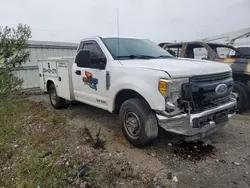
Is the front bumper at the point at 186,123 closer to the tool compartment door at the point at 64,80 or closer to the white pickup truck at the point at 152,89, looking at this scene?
the white pickup truck at the point at 152,89

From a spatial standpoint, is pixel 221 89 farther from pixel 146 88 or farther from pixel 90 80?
pixel 90 80

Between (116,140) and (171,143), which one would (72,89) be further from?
(171,143)

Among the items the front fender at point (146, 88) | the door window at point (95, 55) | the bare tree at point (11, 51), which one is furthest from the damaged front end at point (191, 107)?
the bare tree at point (11, 51)

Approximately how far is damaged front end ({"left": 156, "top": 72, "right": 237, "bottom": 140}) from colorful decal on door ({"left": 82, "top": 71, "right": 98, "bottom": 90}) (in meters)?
1.63

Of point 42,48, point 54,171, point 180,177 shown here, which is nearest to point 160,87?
point 180,177

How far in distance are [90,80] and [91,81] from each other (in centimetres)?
4

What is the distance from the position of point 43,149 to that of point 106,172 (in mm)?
1258

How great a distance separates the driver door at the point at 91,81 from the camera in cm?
382

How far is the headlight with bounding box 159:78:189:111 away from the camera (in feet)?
8.77

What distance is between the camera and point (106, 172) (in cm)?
268

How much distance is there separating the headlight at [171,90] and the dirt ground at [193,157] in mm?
856

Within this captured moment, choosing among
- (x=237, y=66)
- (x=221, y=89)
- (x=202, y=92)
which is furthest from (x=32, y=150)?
(x=237, y=66)

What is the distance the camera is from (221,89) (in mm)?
3086

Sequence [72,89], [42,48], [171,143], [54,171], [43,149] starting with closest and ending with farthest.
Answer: [54,171]
[43,149]
[171,143]
[72,89]
[42,48]
